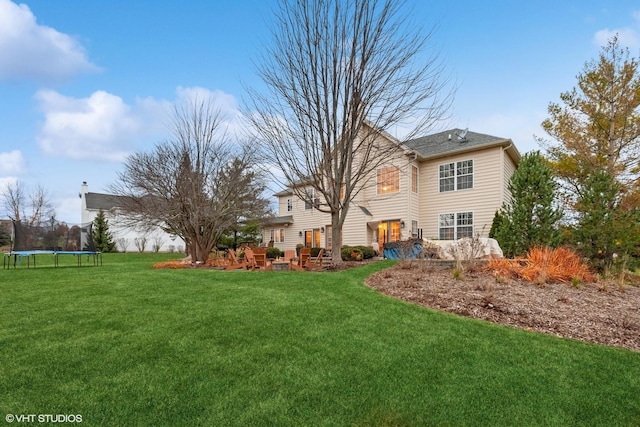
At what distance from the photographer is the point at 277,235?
24.8 meters

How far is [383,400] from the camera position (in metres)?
2.49

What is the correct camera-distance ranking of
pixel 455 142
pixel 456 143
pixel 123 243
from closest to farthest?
pixel 456 143
pixel 455 142
pixel 123 243

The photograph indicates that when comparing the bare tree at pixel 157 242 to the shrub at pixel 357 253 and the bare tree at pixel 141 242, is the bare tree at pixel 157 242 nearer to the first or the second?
the bare tree at pixel 141 242

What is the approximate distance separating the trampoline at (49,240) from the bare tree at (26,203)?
2556cm

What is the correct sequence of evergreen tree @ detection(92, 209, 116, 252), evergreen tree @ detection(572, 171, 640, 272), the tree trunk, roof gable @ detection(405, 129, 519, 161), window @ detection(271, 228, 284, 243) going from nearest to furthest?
evergreen tree @ detection(572, 171, 640, 272), the tree trunk, roof gable @ detection(405, 129, 519, 161), window @ detection(271, 228, 284, 243), evergreen tree @ detection(92, 209, 116, 252)

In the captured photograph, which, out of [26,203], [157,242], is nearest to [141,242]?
[157,242]

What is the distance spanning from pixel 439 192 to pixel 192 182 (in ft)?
38.7

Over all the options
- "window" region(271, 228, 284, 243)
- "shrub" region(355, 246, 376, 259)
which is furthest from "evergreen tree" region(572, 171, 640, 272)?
"window" region(271, 228, 284, 243)

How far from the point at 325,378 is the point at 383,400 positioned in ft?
1.71

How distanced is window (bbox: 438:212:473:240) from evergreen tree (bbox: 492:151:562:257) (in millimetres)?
5760

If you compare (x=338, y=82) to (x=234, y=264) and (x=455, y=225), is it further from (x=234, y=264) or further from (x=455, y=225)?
(x=455, y=225)

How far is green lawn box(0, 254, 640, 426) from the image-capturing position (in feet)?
7.66

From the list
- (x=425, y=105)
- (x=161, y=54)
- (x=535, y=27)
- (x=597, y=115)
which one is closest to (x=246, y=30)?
(x=161, y=54)

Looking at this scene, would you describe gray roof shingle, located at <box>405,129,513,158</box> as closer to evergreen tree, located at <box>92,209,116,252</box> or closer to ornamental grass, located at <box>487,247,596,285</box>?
ornamental grass, located at <box>487,247,596,285</box>
